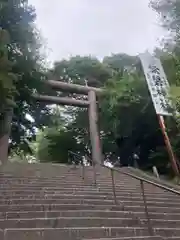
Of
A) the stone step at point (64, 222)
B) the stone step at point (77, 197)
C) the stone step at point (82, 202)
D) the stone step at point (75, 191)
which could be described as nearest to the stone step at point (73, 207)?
the stone step at point (82, 202)

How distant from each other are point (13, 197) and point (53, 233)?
237 cm

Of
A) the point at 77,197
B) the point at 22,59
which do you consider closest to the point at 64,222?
the point at 77,197

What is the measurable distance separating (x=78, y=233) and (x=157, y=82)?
10800 mm

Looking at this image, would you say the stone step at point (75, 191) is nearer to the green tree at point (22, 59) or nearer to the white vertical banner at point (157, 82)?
the green tree at point (22, 59)

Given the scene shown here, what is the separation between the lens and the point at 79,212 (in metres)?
4.61

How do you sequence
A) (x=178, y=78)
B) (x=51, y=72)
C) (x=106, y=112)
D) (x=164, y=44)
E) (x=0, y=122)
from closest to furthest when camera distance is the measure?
(x=178, y=78) < (x=164, y=44) < (x=0, y=122) < (x=106, y=112) < (x=51, y=72)

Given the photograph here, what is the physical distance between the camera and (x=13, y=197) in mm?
5633

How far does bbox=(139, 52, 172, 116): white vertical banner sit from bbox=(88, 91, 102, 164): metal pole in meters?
4.12

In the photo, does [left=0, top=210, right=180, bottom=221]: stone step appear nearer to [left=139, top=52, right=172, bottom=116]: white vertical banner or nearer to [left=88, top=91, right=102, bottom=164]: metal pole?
[left=139, top=52, right=172, bottom=116]: white vertical banner

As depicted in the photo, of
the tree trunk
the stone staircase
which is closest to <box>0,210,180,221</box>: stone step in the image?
the stone staircase

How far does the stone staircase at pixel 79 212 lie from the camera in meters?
3.64

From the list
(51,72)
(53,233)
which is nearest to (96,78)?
(51,72)

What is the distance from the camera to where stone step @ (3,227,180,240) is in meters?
3.27

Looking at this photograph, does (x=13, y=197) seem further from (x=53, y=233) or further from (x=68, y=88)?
(x=68, y=88)
